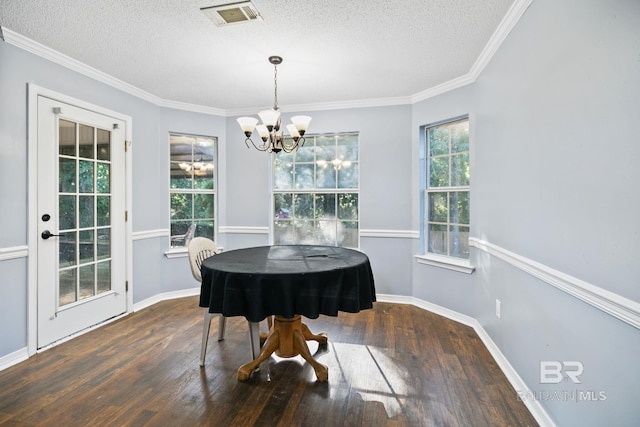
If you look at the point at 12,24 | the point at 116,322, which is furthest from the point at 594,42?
the point at 116,322

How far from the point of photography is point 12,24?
230 centimetres

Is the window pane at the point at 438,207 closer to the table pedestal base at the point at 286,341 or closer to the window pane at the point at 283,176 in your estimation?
the window pane at the point at 283,176

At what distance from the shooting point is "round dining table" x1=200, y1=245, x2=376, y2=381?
1975 mm

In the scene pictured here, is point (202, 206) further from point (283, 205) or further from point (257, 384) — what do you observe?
point (257, 384)

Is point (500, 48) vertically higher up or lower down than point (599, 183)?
higher up

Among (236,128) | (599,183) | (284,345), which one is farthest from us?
(236,128)

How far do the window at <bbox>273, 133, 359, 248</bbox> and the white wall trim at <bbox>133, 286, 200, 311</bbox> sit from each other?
127 cm

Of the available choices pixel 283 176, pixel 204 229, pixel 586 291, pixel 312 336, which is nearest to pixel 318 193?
pixel 283 176

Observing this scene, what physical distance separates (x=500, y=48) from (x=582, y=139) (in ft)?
4.62

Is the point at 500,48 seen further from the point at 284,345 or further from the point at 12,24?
the point at 12,24

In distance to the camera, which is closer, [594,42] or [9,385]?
[594,42]

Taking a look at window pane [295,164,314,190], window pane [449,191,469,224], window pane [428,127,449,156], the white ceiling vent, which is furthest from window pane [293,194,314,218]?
the white ceiling vent

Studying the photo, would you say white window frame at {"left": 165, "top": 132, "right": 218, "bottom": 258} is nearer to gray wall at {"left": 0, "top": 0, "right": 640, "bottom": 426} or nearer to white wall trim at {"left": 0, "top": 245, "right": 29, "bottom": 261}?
gray wall at {"left": 0, "top": 0, "right": 640, "bottom": 426}

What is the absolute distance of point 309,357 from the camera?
88.9 inches
